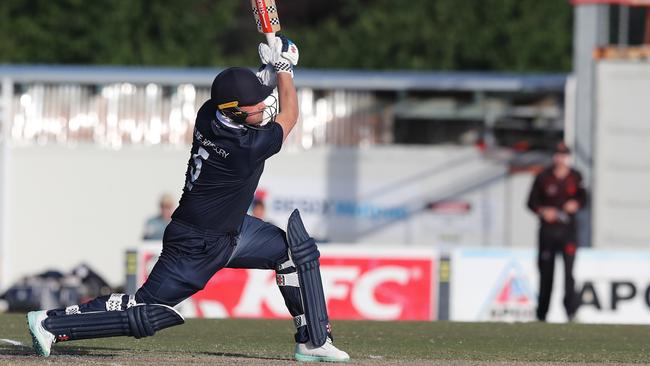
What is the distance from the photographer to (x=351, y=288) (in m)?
17.6

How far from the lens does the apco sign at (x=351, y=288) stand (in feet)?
57.4

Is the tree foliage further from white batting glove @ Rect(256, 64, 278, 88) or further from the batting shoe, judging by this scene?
the batting shoe

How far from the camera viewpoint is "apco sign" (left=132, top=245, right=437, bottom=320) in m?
17.5

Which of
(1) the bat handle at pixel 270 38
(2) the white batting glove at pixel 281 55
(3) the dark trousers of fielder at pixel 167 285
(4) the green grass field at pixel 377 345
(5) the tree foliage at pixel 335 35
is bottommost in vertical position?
(4) the green grass field at pixel 377 345

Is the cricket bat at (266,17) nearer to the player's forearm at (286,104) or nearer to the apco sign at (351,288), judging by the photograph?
the player's forearm at (286,104)

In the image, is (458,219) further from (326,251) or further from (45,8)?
(45,8)

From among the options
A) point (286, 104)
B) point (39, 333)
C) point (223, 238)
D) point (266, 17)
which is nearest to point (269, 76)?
point (286, 104)

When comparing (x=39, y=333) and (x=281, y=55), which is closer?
(x=39, y=333)

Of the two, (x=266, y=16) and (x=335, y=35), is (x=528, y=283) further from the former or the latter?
(x=335, y=35)

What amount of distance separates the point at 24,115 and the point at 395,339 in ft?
46.1

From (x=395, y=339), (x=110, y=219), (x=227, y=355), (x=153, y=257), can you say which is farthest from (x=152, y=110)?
(x=227, y=355)

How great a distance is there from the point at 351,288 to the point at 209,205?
8905mm

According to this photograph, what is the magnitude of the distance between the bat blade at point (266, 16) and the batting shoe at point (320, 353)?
1963mm

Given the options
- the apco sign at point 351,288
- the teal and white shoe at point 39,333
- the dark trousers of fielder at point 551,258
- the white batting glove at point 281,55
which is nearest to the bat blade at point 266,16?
the white batting glove at point 281,55
